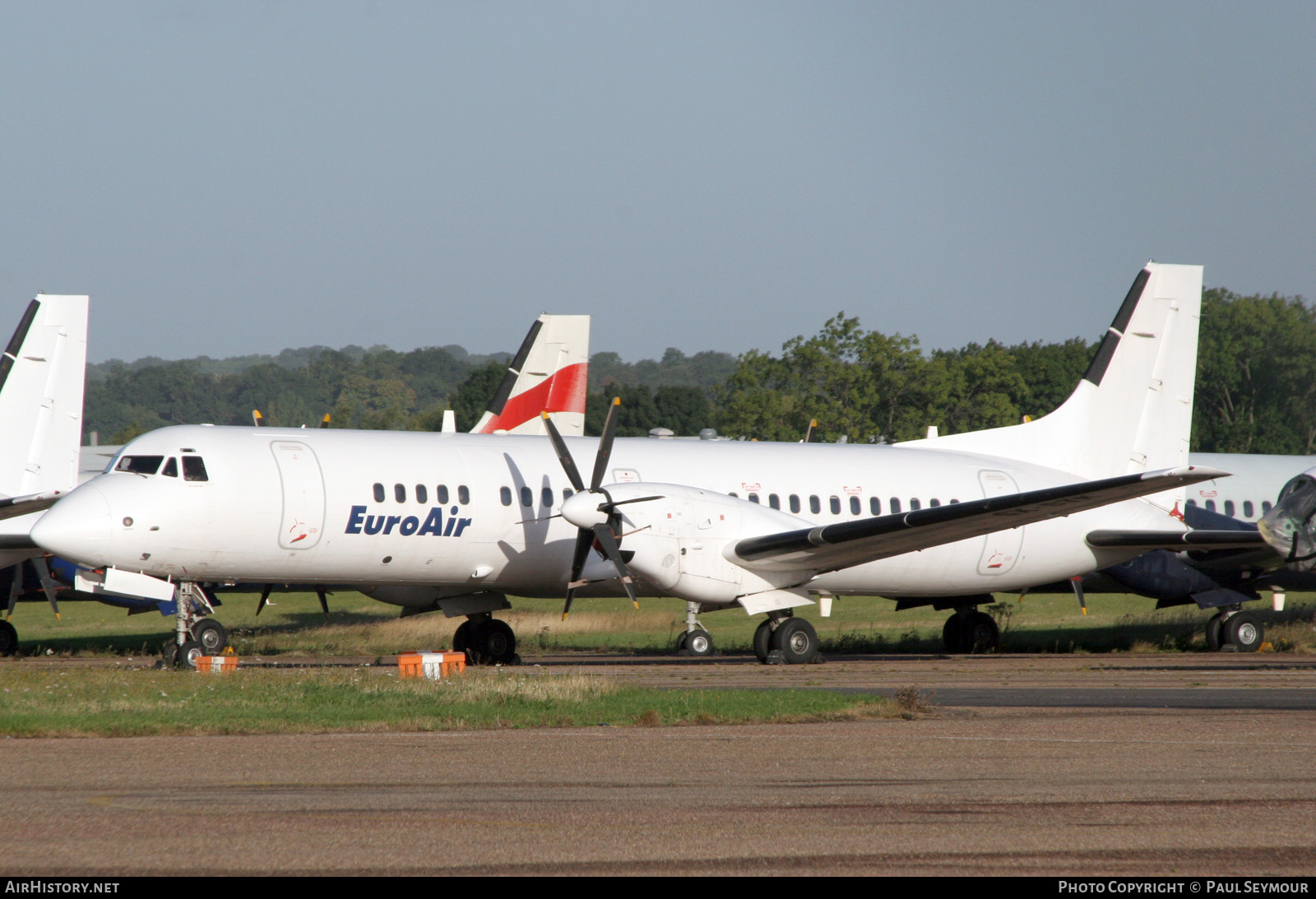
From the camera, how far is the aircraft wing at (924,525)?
67.3 ft

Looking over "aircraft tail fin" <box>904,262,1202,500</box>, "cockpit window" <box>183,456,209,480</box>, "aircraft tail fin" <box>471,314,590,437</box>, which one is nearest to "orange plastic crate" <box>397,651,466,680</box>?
"cockpit window" <box>183,456,209,480</box>

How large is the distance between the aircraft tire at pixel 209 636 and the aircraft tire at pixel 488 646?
16.1 feet

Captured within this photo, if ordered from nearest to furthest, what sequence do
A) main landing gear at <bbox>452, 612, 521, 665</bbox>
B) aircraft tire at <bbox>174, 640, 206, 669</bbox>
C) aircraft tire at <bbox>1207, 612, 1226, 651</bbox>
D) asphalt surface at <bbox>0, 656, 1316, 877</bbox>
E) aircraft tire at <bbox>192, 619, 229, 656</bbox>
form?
asphalt surface at <bbox>0, 656, 1316, 877</bbox> → aircraft tire at <bbox>174, 640, 206, 669</bbox> → aircraft tire at <bbox>192, 619, 229, 656</bbox> → main landing gear at <bbox>452, 612, 521, 665</bbox> → aircraft tire at <bbox>1207, 612, 1226, 651</bbox>

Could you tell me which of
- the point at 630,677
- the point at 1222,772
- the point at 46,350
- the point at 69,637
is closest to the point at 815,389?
the point at 69,637

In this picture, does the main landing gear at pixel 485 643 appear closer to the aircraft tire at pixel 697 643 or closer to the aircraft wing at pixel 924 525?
the aircraft tire at pixel 697 643

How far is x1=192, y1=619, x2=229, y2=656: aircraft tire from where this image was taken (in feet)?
65.7

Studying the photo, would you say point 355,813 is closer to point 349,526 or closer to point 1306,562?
point 349,526

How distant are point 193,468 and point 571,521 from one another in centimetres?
542

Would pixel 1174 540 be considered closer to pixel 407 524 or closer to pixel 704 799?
pixel 407 524

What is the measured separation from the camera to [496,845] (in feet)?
25.3

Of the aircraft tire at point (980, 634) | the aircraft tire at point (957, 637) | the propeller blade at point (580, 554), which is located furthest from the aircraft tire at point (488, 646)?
the aircraft tire at point (980, 634)

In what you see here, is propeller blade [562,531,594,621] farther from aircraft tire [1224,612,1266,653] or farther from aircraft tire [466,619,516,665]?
aircraft tire [1224,612,1266,653]

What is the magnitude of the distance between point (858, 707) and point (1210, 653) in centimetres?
1620

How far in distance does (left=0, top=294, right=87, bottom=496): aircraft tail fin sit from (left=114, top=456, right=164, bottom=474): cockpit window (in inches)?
281
